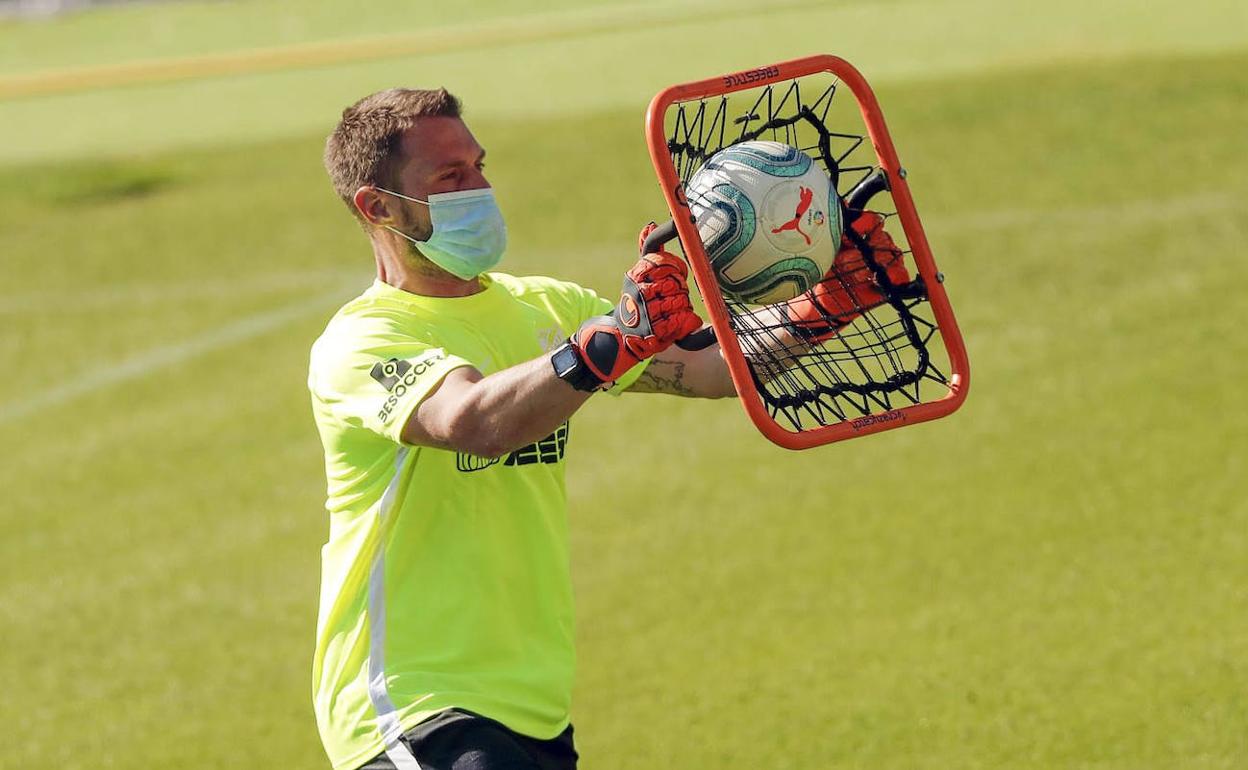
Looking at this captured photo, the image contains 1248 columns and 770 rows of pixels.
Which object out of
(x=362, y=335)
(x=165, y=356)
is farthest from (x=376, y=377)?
(x=165, y=356)

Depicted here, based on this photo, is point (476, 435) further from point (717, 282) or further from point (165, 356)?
point (165, 356)

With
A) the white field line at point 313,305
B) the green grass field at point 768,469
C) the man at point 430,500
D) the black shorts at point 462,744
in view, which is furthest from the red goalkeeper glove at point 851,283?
the white field line at point 313,305

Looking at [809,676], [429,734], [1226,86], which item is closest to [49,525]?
[809,676]

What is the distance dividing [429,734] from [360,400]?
0.90 m

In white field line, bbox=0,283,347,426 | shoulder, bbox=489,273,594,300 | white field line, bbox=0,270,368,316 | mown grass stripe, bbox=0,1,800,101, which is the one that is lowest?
shoulder, bbox=489,273,594,300

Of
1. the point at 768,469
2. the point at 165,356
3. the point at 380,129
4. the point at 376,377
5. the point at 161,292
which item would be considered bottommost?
the point at 768,469

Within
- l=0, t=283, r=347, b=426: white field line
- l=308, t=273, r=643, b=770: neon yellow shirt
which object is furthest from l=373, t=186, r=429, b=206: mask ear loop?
l=0, t=283, r=347, b=426: white field line

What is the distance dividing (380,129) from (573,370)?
110cm

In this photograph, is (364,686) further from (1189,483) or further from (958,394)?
(1189,483)

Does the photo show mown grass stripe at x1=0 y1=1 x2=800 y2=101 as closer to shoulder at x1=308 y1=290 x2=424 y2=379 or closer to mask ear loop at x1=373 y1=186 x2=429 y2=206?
mask ear loop at x1=373 y1=186 x2=429 y2=206

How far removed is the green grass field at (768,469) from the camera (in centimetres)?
780

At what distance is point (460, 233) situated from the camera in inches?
197

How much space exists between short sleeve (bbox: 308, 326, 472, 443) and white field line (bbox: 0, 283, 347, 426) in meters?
8.90

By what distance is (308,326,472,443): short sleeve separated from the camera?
4570 millimetres
